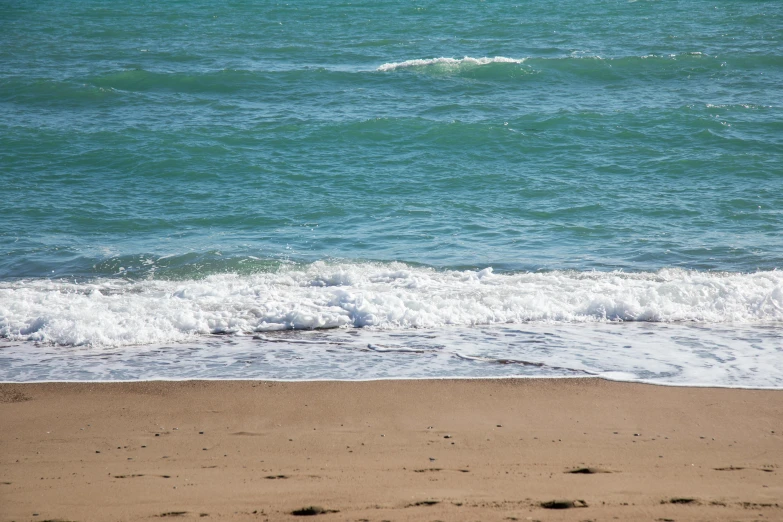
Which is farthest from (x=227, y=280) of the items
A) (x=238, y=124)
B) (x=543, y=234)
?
(x=238, y=124)

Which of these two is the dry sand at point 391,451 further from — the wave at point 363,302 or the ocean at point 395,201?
the wave at point 363,302

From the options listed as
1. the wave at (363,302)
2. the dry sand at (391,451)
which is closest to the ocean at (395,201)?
the wave at (363,302)

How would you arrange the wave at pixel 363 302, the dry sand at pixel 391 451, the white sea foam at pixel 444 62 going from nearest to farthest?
1. the dry sand at pixel 391 451
2. the wave at pixel 363 302
3. the white sea foam at pixel 444 62

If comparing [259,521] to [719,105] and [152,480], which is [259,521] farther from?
[719,105]

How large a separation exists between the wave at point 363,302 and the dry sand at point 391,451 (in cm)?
151

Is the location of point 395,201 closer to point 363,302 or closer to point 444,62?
point 363,302

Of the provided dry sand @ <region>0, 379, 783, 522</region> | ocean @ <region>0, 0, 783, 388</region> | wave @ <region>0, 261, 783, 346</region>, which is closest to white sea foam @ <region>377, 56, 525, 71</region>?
ocean @ <region>0, 0, 783, 388</region>

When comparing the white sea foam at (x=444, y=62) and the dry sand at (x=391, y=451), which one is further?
the white sea foam at (x=444, y=62)

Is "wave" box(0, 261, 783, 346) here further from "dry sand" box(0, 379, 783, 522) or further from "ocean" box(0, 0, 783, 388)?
"dry sand" box(0, 379, 783, 522)

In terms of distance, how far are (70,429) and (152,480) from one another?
112 centimetres

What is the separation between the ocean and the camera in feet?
21.4

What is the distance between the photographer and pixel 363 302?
7.36 metres

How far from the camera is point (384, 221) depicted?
10617 millimetres

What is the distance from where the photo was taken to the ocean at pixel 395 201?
6535 mm
